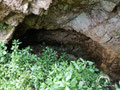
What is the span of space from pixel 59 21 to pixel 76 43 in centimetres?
120

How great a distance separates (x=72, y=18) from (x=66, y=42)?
114cm

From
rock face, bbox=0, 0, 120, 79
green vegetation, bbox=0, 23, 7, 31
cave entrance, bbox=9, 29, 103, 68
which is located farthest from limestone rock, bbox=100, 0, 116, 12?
green vegetation, bbox=0, 23, 7, 31

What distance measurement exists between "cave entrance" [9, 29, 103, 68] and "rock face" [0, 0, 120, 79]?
42cm

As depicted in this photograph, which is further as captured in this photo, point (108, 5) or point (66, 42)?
point (66, 42)

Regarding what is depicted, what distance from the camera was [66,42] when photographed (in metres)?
4.40

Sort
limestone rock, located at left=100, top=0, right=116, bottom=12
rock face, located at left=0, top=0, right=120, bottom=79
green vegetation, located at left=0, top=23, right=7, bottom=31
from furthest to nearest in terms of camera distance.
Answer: limestone rock, located at left=100, top=0, right=116, bottom=12 → green vegetation, located at left=0, top=23, right=7, bottom=31 → rock face, located at left=0, top=0, right=120, bottom=79

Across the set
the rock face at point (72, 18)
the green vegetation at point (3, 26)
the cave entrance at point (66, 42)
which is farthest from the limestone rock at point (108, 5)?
the green vegetation at point (3, 26)

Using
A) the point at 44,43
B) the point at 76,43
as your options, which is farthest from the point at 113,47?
the point at 44,43

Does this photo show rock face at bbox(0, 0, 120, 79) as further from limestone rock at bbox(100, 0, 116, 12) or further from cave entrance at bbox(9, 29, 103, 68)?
cave entrance at bbox(9, 29, 103, 68)

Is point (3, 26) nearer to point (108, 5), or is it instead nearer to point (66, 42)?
point (66, 42)

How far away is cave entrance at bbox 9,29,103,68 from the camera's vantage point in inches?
162

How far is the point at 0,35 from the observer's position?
278 cm

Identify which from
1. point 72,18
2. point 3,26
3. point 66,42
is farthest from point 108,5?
point 3,26

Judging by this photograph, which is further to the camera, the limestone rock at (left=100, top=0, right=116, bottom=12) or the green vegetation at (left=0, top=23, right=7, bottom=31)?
the limestone rock at (left=100, top=0, right=116, bottom=12)
